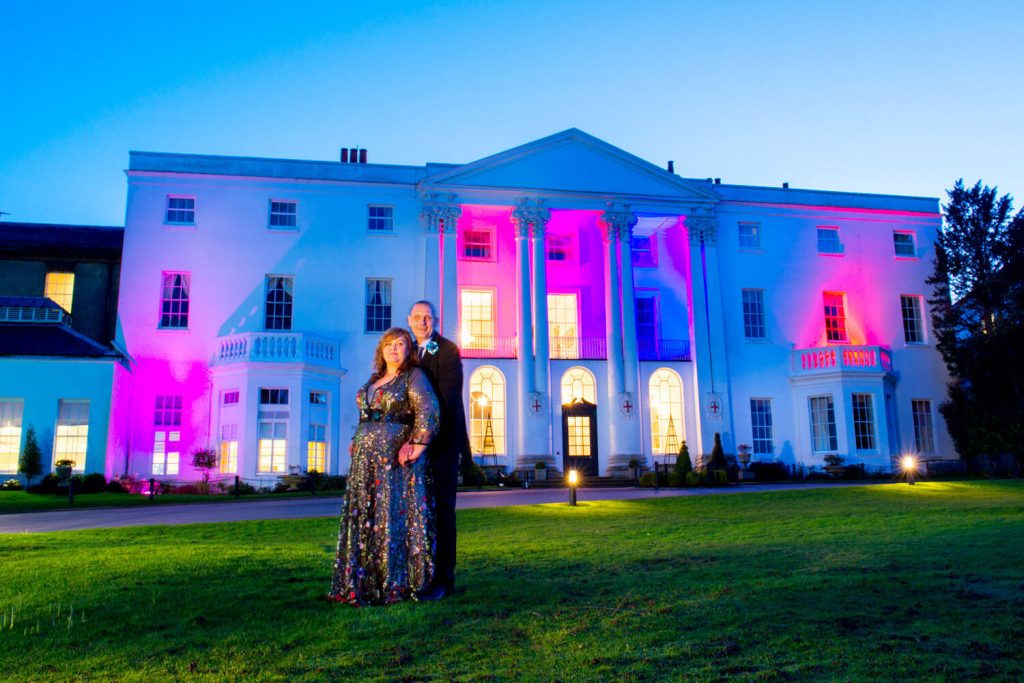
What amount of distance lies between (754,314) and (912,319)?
7167 mm

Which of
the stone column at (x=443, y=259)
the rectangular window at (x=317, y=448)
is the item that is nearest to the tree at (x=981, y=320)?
the stone column at (x=443, y=259)

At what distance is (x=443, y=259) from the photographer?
2894 cm

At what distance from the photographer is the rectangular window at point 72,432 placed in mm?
24906

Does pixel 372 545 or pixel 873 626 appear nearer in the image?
pixel 873 626

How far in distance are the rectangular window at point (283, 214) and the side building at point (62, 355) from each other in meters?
6.00

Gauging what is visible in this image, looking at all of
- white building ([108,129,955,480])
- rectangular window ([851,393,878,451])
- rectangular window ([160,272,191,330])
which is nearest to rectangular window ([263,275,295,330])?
white building ([108,129,955,480])

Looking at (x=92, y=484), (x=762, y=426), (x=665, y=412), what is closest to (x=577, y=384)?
(x=665, y=412)

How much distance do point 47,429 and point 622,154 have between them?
2204 cm

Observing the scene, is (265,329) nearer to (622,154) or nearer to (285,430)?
(285,430)

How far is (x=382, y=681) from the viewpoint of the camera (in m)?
4.29

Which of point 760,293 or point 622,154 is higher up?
point 622,154

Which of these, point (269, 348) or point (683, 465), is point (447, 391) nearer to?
point (683, 465)

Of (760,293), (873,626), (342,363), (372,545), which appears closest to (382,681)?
(372,545)

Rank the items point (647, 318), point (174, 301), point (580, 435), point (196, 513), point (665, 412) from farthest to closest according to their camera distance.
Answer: point (647, 318), point (665, 412), point (580, 435), point (174, 301), point (196, 513)
